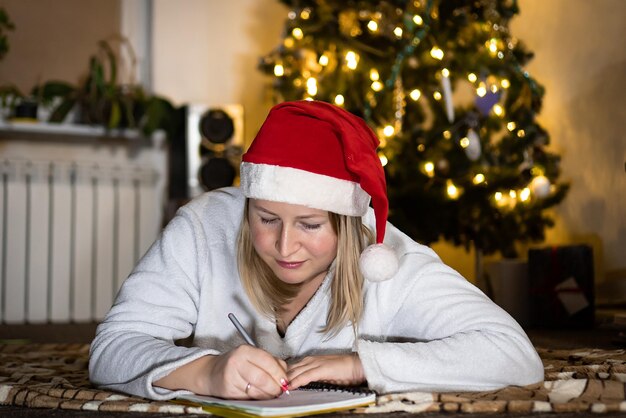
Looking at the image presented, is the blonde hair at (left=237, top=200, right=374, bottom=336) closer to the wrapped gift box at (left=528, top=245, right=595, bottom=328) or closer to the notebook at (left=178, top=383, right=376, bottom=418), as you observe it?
the notebook at (left=178, top=383, right=376, bottom=418)

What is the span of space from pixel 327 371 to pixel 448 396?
0.18 meters

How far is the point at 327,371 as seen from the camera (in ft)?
4.06

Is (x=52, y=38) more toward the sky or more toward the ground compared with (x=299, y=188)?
more toward the sky

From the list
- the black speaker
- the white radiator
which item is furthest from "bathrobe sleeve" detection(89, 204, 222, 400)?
the white radiator

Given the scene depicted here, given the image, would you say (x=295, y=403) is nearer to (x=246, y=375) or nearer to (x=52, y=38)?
(x=246, y=375)

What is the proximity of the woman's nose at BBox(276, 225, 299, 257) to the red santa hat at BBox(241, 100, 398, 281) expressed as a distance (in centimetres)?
5

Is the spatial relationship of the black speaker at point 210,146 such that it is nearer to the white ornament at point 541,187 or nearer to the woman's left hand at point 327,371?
the white ornament at point 541,187

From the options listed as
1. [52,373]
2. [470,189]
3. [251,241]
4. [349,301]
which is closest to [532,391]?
[349,301]

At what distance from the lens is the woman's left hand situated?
1197mm

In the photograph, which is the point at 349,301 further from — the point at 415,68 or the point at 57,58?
the point at 57,58

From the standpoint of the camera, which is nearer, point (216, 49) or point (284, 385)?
point (284, 385)

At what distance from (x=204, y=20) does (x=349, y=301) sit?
2.63 m

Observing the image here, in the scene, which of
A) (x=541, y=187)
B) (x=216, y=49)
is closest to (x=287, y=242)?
(x=541, y=187)

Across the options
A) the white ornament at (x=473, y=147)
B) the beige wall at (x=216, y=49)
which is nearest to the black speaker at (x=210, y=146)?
the beige wall at (x=216, y=49)
